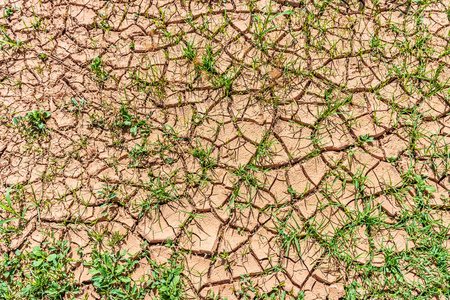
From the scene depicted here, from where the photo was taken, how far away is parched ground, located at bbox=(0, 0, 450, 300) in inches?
85.3

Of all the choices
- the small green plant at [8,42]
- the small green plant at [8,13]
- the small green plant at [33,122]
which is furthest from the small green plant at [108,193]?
the small green plant at [8,13]

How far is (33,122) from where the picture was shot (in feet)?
7.84

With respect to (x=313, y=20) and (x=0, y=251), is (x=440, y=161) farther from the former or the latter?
(x=0, y=251)

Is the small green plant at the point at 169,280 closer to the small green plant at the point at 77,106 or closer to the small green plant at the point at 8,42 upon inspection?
the small green plant at the point at 77,106

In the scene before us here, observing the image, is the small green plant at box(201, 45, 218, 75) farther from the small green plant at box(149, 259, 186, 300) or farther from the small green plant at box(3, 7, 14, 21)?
the small green plant at box(3, 7, 14, 21)

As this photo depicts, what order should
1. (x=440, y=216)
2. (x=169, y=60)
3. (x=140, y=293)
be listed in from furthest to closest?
(x=169, y=60) → (x=440, y=216) → (x=140, y=293)

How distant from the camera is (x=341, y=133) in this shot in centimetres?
239

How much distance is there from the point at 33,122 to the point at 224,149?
144 centimetres

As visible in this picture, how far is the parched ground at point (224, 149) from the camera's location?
217 cm

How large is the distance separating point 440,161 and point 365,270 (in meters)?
0.98

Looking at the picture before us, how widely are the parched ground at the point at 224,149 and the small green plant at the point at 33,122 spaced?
0.01 m

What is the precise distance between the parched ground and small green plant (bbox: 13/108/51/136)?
0.01 m

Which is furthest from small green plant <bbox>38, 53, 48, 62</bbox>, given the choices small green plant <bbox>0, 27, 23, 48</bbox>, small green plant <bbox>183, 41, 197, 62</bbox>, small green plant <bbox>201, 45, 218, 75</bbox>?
small green plant <bbox>201, 45, 218, 75</bbox>

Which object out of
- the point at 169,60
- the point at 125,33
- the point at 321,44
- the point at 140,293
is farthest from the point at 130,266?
the point at 321,44
